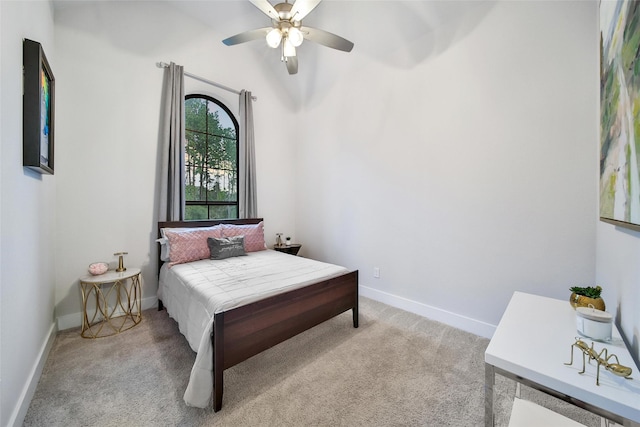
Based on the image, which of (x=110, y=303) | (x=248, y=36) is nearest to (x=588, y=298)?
(x=248, y=36)

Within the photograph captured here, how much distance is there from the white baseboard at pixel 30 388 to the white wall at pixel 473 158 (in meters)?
2.97

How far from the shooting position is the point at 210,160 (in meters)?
3.63

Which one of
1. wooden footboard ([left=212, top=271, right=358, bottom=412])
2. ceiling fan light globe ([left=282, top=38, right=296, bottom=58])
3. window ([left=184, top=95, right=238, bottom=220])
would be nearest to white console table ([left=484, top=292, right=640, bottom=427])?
wooden footboard ([left=212, top=271, right=358, bottom=412])

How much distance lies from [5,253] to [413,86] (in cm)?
339

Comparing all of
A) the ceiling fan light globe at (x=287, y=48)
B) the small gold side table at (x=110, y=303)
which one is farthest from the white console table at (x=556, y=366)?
the small gold side table at (x=110, y=303)

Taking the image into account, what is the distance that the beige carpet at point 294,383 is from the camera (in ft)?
4.89

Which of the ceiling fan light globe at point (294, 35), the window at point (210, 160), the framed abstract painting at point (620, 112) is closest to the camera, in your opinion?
the framed abstract painting at point (620, 112)

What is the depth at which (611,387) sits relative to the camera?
0.80 meters

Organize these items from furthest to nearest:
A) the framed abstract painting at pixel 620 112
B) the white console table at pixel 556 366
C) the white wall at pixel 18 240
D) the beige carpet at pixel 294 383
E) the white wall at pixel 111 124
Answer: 1. the white wall at pixel 111 124
2. the beige carpet at pixel 294 383
3. the white wall at pixel 18 240
4. the framed abstract painting at pixel 620 112
5. the white console table at pixel 556 366

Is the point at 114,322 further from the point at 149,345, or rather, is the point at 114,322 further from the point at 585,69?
the point at 585,69

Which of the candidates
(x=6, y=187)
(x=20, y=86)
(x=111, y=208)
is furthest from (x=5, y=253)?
(x=111, y=208)

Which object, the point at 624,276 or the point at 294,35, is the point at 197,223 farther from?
the point at 624,276

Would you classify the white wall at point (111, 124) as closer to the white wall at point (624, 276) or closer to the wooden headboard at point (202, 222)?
the wooden headboard at point (202, 222)

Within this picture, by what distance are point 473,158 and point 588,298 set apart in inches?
57.6
